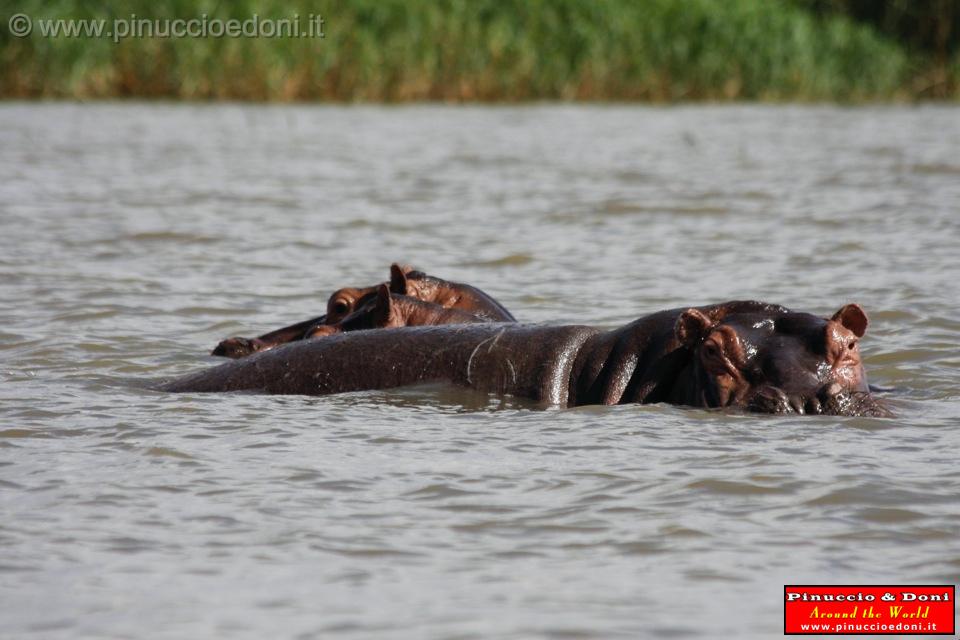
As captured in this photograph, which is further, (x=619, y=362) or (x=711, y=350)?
(x=619, y=362)

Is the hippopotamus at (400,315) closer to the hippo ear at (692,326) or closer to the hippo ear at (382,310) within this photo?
the hippo ear at (382,310)

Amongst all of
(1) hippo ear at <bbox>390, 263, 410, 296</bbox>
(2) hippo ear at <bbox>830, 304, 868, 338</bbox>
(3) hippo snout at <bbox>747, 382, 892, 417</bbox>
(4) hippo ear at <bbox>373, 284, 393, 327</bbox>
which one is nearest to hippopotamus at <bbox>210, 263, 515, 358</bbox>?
(1) hippo ear at <bbox>390, 263, 410, 296</bbox>

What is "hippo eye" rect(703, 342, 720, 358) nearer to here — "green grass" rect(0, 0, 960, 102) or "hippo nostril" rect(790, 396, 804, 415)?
"hippo nostril" rect(790, 396, 804, 415)

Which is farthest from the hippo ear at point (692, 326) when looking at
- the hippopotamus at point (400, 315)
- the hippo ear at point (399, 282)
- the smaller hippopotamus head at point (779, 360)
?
the hippo ear at point (399, 282)

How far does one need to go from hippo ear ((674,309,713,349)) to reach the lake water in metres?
0.24

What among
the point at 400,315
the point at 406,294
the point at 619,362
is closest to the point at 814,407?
the point at 619,362

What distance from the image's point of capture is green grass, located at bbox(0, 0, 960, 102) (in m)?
23.9

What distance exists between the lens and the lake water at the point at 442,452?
3590mm

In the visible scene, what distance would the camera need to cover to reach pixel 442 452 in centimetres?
496

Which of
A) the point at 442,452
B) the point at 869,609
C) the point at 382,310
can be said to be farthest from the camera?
the point at 382,310

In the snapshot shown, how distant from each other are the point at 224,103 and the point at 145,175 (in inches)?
398

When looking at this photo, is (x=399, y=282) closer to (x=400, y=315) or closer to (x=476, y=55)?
(x=400, y=315)

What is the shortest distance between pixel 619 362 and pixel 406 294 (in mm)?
1170

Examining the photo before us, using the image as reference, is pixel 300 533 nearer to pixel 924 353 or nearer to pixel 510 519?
pixel 510 519
